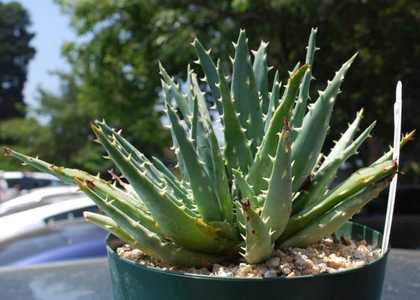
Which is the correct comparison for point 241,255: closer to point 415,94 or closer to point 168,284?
point 168,284

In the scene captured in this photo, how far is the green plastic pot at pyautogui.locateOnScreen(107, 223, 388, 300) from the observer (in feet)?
3.50

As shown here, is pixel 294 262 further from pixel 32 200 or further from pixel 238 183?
pixel 32 200

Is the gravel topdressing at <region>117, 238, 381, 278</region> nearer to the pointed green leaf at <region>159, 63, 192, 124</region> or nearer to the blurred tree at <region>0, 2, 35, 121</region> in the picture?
the pointed green leaf at <region>159, 63, 192, 124</region>

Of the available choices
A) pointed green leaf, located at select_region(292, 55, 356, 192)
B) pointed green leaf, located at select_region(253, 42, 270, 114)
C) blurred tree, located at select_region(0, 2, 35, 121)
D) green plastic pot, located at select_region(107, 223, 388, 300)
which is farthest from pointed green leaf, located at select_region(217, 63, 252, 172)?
blurred tree, located at select_region(0, 2, 35, 121)

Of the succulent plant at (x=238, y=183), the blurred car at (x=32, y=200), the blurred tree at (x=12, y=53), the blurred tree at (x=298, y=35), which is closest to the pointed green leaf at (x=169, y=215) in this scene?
the succulent plant at (x=238, y=183)

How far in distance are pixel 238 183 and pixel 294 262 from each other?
19 centimetres

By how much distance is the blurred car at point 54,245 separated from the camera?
4.26 metres

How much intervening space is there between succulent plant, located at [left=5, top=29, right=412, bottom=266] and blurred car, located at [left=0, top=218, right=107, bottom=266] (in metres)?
3.10

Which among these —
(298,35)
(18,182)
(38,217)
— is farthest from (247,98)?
(298,35)

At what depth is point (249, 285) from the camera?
106 centimetres

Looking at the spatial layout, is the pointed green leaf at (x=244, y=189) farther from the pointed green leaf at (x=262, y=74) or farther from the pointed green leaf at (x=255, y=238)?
the pointed green leaf at (x=262, y=74)

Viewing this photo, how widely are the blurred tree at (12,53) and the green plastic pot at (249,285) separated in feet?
153

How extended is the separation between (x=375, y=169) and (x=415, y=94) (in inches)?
316

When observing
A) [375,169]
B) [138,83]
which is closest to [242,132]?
[375,169]
